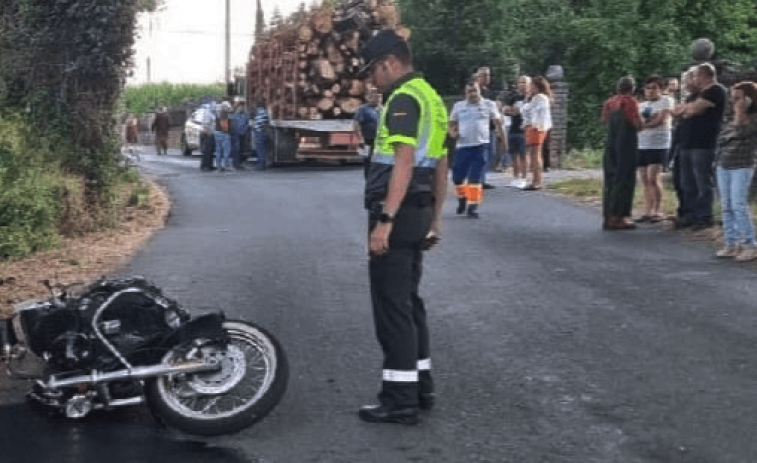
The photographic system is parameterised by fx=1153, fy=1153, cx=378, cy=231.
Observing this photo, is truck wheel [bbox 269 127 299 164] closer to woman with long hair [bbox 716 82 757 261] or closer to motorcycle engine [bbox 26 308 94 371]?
woman with long hair [bbox 716 82 757 261]

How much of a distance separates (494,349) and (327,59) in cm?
2096

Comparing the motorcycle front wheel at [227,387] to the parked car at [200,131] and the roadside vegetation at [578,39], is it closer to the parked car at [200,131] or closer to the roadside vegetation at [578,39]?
the parked car at [200,131]

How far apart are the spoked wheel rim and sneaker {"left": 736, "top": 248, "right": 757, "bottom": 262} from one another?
20.4ft

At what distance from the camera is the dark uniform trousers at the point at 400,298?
572 centimetres

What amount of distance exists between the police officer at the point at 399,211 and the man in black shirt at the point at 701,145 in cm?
682

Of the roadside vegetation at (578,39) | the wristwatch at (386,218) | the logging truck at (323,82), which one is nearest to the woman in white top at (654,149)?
the wristwatch at (386,218)

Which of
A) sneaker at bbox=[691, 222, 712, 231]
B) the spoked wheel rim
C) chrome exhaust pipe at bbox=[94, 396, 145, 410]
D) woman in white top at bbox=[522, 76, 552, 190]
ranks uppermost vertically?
woman in white top at bbox=[522, 76, 552, 190]

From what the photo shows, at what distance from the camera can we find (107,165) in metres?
14.2

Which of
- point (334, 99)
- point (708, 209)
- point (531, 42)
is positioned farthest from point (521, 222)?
point (531, 42)

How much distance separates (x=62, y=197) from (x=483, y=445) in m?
8.73

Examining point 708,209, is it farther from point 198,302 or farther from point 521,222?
point 198,302

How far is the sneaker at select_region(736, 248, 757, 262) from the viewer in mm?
10562

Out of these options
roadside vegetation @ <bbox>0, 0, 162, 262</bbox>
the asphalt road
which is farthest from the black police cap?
roadside vegetation @ <bbox>0, 0, 162, 262</bbox>

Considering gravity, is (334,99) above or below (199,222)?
above
